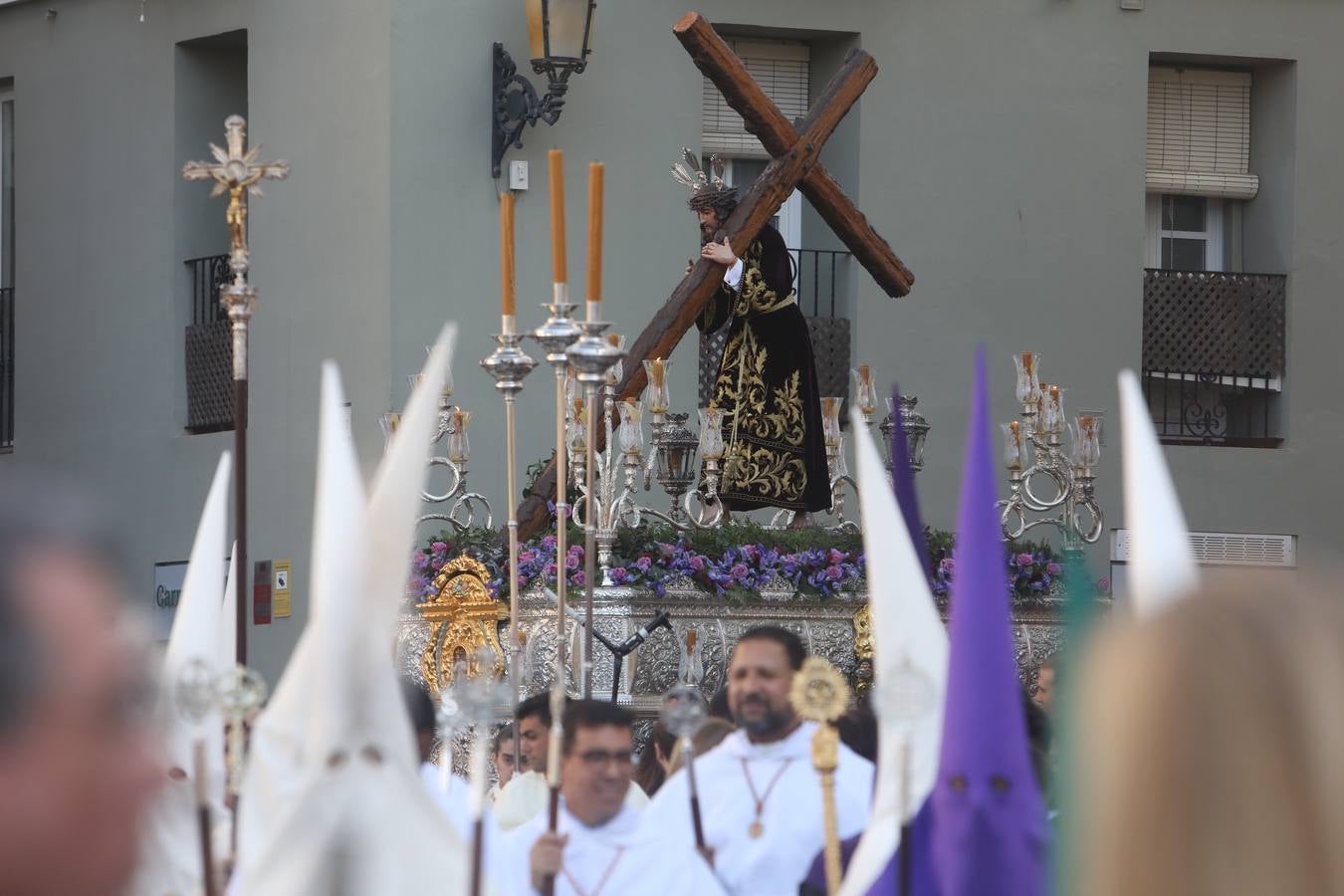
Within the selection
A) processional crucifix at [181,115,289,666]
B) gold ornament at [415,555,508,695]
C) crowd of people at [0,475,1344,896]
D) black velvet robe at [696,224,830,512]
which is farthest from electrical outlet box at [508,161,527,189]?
crowd of people at [0,475,1344,896]

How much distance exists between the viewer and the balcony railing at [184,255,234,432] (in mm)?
15375

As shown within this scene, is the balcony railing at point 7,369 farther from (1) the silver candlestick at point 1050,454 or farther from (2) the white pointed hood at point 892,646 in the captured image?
(2) the white pointed hood at point 892,646

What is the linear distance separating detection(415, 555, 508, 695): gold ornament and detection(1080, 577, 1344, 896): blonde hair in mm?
7911

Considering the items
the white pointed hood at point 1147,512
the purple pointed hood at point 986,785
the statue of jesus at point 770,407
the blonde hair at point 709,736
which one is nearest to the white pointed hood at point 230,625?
the blonde hair at point 709,736

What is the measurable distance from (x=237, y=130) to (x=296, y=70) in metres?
9.24

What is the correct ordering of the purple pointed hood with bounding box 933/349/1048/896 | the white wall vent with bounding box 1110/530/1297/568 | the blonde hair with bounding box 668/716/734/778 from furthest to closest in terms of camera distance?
the white wall vent with bounding box 1110/530/1297/568 → the blonde hair with bounding box 668/716/734/778 → the purple pointed hood with bounding box 933/349/1048/896

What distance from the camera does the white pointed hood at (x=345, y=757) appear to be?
340cm

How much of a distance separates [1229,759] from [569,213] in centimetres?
1305

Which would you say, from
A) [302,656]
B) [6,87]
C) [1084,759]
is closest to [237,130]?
[302,656]

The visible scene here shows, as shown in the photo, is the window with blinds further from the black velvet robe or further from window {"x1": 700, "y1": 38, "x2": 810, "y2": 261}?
the black velvet robe

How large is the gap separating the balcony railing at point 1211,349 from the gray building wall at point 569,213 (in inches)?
7.5

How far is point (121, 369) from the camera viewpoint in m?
16.1

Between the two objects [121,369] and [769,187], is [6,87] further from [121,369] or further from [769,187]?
[769,187]

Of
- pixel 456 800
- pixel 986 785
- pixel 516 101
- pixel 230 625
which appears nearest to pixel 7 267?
pixel 516 101
